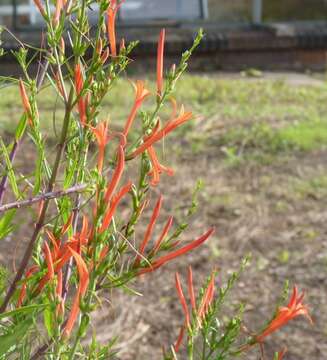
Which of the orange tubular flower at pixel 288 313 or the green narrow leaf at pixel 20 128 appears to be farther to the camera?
the green narrow leaf at pixel 20 128

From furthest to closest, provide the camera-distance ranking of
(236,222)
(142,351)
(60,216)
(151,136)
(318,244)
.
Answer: (236,222), (318,244), (142,351), (60,216), (151,136)

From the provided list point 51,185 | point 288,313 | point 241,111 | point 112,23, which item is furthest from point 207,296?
point 241,111

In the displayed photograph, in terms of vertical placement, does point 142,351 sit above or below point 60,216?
below

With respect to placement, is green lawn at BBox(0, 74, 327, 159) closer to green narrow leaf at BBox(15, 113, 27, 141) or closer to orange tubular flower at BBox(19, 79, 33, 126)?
green narrow leaf at BBox(15, 113, 27, 141)

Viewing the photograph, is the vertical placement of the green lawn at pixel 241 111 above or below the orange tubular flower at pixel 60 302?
below

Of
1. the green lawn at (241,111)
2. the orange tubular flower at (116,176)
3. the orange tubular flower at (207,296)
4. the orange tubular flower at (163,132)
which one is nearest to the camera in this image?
the orange tubular flower at (116,176)

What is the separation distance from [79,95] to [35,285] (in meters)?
0.27

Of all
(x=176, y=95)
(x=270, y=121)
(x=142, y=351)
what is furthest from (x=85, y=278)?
(x=176, y=95)

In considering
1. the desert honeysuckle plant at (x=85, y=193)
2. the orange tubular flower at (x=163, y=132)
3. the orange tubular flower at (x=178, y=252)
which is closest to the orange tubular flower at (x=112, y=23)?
the desert honeysuckle plant at (x=85, y=193)

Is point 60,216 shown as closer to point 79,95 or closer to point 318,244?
point 79,95

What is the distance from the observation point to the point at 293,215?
15.4ft

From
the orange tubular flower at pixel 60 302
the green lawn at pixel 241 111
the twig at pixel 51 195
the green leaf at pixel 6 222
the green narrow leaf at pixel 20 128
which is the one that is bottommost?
the green lawn at pixel 241 111

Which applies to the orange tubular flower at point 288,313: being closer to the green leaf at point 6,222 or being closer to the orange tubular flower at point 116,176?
the orange tubular flower at point 116,176

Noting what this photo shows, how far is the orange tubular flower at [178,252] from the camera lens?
105cm
